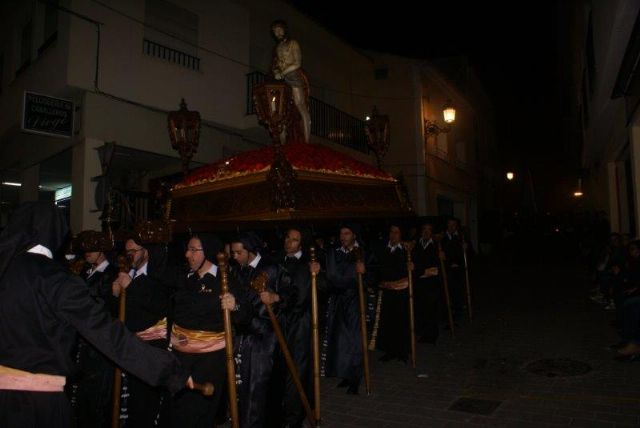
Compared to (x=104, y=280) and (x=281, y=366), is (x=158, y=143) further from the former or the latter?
(x=281, y=366)

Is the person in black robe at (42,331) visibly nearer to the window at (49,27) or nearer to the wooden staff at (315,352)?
the wooden staff at (315,352)

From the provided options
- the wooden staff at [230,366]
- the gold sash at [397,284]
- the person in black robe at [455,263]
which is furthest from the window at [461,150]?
the wooden staff at [230,366]

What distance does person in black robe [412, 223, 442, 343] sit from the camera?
7246 millimetres

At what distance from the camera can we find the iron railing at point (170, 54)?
9828 millimetres

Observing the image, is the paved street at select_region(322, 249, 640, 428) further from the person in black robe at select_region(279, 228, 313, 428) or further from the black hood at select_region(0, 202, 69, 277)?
the black hood at select_region(0, 202, 69, 277)

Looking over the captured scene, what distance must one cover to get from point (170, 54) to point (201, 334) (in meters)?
8.46

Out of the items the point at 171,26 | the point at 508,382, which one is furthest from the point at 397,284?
the point at 171,26

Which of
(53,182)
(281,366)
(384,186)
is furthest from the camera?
(53,182)

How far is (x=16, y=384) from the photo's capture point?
226 centimetres

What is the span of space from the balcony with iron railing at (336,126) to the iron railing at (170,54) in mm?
3802

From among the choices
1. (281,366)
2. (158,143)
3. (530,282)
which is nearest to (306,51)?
(158,143)

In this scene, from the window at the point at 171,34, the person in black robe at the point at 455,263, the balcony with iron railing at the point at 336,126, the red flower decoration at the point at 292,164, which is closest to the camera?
the red flower decoration at the point at 292,164

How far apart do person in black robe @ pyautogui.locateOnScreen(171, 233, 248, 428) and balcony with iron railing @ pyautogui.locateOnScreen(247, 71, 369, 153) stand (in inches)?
384

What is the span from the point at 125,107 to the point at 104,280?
18.8 ft
